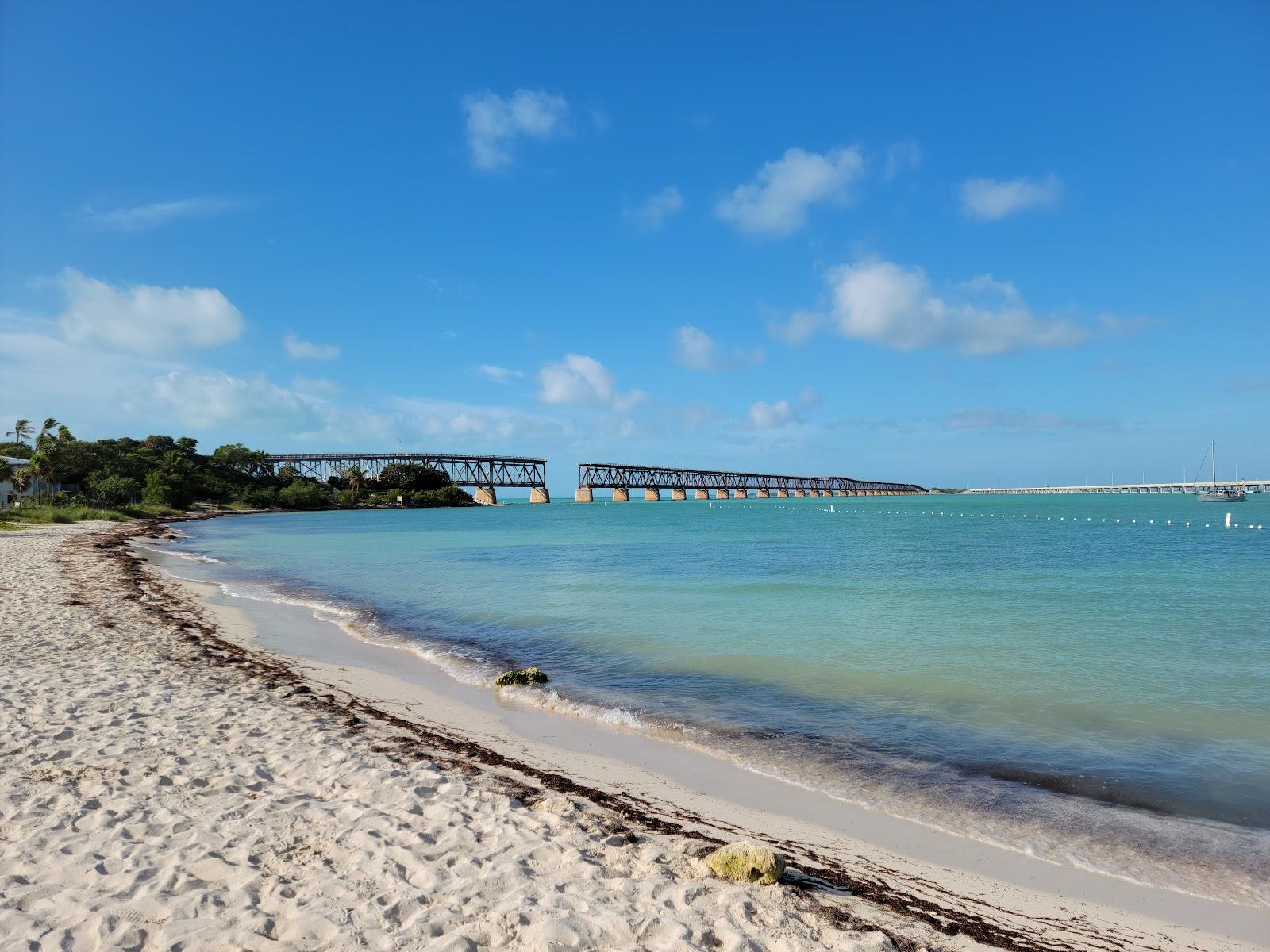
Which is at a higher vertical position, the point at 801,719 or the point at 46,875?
the point at 46,875

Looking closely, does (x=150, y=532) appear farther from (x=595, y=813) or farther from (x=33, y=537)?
(x=595, y=813)

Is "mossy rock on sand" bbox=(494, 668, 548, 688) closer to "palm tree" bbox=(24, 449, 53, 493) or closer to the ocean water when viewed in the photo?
the ocean water

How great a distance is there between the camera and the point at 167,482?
101m

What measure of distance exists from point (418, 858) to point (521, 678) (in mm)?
6992

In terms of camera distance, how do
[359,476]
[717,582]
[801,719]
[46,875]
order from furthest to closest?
[359,476], [717,582], [801,719], [46,875]

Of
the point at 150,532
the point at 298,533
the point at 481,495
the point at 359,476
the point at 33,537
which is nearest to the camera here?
the point at 33,537

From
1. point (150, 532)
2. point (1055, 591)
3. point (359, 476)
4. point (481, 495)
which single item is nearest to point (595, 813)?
point (1055, 591)

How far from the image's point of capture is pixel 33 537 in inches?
1596

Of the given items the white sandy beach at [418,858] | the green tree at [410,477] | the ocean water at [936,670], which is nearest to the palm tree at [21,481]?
the ocean water at [936,670]

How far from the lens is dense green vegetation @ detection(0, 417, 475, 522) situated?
231ft

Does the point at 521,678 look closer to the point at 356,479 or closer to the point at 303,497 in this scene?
the point at 303,497

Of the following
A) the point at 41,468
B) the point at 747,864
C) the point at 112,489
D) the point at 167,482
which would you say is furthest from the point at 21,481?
the point at 747,864

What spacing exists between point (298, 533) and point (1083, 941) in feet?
227

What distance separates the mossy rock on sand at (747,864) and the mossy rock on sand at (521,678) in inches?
284
